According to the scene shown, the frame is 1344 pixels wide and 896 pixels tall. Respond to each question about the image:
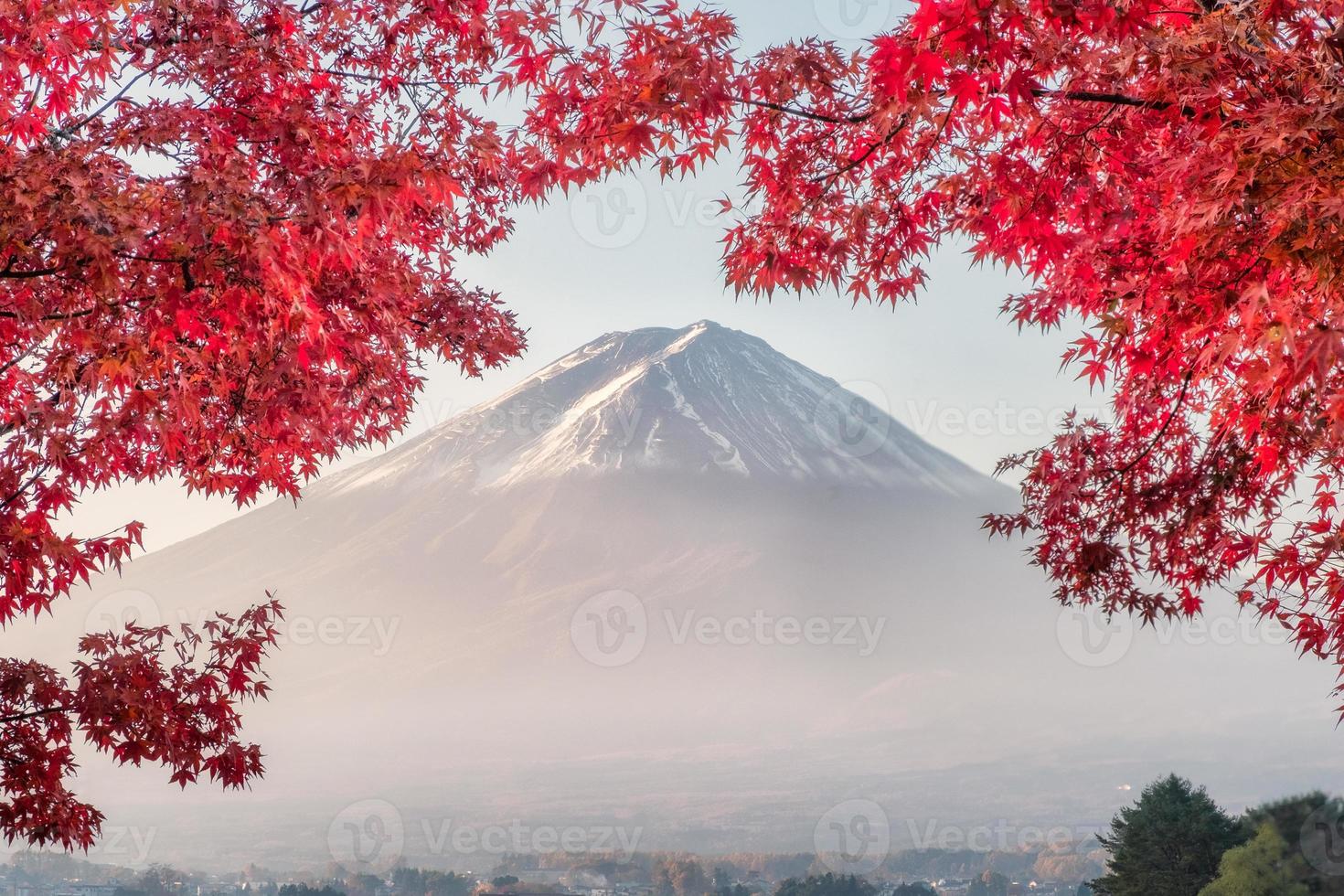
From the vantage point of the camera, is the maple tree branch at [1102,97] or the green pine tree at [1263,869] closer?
the maple tree branch at [1102,97]

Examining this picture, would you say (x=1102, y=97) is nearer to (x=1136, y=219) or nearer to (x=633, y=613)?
(x=1136, y=219)

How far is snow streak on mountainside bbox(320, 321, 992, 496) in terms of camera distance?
76688mm

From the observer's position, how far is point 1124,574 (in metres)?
7.28

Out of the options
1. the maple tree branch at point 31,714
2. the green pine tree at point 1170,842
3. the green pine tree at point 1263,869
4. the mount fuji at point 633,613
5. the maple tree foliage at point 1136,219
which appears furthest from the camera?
the mount fuji at point 633,613

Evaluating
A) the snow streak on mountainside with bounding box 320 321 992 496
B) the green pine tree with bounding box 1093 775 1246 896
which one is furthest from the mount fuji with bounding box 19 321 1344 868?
the green pine tree with bounding box 1093 775 1246 896

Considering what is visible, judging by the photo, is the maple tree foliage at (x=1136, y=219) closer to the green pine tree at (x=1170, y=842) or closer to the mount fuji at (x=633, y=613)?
the green pine tree at (x=1170, y=842)

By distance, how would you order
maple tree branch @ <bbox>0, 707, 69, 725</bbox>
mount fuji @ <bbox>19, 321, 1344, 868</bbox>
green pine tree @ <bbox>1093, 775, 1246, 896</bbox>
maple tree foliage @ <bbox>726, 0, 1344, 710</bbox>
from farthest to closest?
mount fuji @ <bbox>19, 321, 1344, 868</bbox>, green pine tree @ <bbox>1093, 775, 1246, 896</bbox>, maple tree branch @ <bbox>0, 707, 69, 725</bbox>, maple tree foliage @ <bbox>726, 0, 1344, 710</bbox>

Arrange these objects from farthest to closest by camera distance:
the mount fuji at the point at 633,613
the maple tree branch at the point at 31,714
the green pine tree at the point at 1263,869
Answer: the mount fuji at the point at 633,613
the green pine tree at the point at 1263,869
the maple tree branch at the point at 31,714

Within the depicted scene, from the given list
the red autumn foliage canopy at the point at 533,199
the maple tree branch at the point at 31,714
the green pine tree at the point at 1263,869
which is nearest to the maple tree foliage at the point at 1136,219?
the red autumn foliage canopy at the point at 533,199

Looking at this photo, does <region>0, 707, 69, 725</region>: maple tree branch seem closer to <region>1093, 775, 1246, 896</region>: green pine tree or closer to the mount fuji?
<region>1093, 775, 1246, 896</region>: green pine tree

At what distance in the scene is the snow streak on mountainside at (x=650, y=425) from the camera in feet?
252

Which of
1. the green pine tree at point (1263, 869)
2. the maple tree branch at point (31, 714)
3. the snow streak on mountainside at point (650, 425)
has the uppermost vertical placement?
the snow streak on mountainside at point (650, 425)

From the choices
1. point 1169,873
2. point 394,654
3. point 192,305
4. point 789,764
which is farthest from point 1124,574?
point 789,764

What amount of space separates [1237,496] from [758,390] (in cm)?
7418
